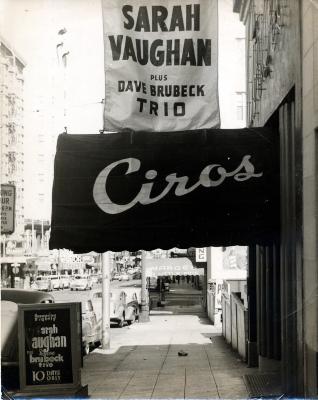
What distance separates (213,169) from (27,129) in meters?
2.66

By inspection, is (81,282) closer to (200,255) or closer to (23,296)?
(200,255)

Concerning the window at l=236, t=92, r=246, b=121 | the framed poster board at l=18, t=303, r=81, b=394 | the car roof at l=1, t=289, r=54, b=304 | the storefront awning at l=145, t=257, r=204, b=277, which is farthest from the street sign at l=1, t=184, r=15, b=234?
the storefront awning at l=145, t=257, r=204, b=277

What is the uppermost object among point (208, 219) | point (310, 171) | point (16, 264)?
point (310, 171)

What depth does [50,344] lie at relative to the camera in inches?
301

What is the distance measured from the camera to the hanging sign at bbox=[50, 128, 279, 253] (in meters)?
A: 6.46

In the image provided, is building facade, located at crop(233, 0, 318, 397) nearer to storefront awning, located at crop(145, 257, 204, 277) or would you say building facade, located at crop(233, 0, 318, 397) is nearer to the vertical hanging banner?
the vertical hanging banner

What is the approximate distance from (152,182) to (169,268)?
2385cm

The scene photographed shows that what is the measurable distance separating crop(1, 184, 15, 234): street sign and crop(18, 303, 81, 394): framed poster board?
1110mm

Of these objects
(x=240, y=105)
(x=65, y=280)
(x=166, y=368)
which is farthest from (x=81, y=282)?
(x=240, y=105)

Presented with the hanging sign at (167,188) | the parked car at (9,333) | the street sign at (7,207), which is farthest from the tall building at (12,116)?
the parked car at (9,333)

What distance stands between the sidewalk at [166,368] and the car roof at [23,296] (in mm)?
1690

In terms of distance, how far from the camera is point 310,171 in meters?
5.86

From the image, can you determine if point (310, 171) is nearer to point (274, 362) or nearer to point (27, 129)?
point (27, 129)

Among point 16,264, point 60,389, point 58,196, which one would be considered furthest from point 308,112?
point 16,264
